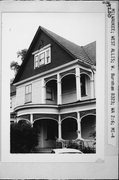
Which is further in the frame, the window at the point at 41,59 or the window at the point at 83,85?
the window at the point at 41,59

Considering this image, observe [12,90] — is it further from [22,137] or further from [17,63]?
[22,137]

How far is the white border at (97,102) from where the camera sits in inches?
178

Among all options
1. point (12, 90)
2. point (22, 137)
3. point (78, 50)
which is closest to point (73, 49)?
point (78, 50)

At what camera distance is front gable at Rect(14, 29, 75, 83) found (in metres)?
4.70

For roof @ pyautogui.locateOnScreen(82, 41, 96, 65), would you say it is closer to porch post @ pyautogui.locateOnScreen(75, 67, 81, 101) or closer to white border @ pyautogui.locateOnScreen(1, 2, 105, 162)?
white border @ pyautogui.locateOnScreen(1, 2, 105, 162)

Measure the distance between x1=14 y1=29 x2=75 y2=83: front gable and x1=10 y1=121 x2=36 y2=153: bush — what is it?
0.84m

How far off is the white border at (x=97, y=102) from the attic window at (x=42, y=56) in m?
0.55

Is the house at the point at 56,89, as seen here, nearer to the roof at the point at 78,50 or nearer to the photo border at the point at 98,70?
the roof at the point at 78,50

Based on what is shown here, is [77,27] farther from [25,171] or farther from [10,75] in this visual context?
[25,171]

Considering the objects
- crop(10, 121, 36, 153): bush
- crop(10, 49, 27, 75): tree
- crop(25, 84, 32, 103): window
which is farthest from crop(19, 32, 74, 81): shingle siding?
crop(10, 121, 36, 153): bush

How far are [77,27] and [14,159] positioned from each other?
264cm

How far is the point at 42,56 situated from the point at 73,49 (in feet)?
1.93

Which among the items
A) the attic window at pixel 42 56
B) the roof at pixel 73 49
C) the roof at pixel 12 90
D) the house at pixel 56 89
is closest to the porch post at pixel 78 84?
the house at pixel 56 89

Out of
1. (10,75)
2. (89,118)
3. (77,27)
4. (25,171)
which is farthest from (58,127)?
(77,27)
